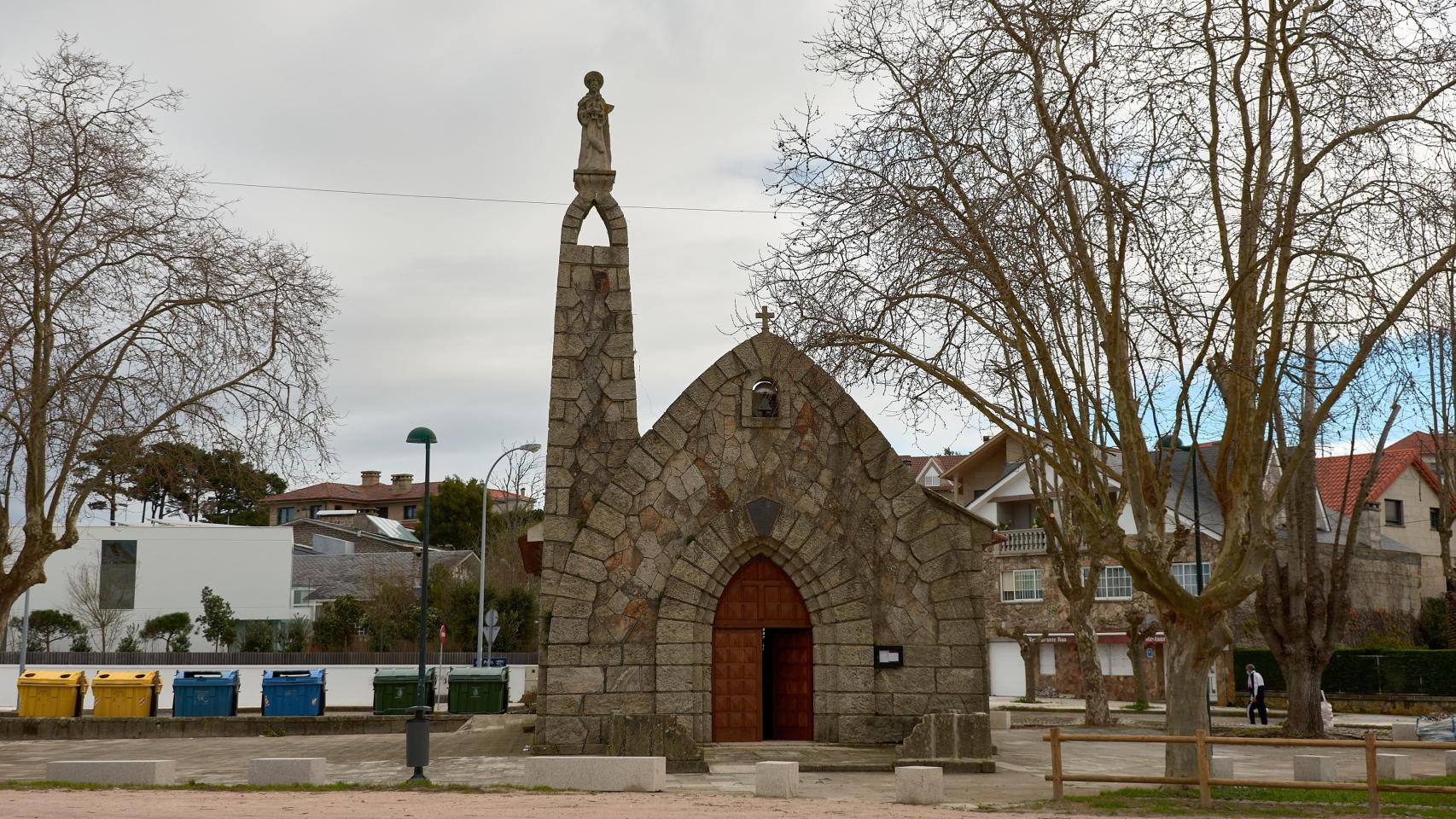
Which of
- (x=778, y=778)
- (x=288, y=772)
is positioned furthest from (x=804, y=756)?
(x=288, y=772)

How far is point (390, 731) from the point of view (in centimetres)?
2475

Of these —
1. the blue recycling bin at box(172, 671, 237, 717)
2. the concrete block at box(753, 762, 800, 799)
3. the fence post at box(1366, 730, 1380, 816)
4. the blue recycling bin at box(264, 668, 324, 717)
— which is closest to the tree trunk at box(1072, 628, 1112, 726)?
the fence post at box(1366, 730, 1380, 816)

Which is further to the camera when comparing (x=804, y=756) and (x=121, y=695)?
(x=121, y=695)

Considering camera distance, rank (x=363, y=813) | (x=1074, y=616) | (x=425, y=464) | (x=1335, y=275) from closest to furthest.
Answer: (x=363, y=813) → (x=1335, y=275) → (x=425, y=464) → (x=1074, y=616)

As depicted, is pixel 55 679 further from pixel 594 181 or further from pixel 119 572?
pixel 119 572

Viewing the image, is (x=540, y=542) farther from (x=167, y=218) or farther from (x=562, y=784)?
(x=167, y=218)

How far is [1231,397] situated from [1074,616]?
14.6 metres

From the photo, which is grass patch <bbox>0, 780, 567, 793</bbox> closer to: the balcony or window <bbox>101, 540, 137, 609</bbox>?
the balcony

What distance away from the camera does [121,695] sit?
969 inches

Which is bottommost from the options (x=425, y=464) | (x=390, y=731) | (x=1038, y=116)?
(x=390, y=731)

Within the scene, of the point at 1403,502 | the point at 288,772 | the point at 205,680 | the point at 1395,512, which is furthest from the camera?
the point at 1403,502

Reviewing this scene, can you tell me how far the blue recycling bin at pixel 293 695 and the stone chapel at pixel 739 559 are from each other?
9.68 metres

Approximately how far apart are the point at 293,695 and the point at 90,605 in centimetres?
2557

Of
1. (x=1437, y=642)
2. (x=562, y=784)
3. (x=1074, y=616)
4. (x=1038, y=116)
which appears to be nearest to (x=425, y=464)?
(x=562, y=784)
